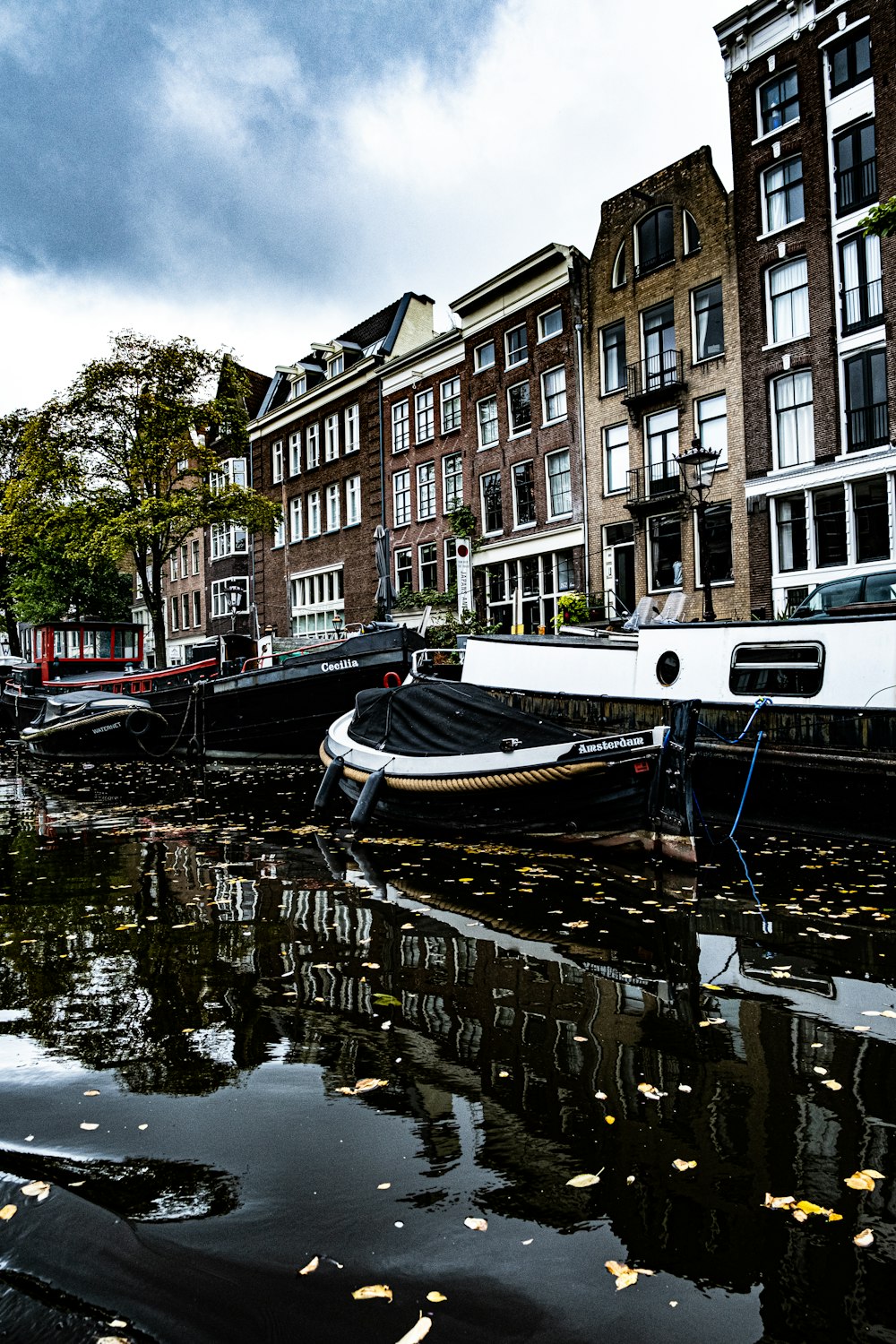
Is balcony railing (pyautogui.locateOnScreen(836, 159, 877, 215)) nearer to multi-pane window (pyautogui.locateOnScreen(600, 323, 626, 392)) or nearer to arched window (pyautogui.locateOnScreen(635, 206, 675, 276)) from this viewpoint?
arched window (pyautogui.locateOnScreen(635, 206, 675, 276))

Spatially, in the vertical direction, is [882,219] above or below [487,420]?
below

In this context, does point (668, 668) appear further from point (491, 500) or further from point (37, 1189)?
point (491, 500)

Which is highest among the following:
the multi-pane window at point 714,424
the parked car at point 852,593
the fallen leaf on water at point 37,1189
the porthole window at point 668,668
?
the multi-pane window at point 714,424

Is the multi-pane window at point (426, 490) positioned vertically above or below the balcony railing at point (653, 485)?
above

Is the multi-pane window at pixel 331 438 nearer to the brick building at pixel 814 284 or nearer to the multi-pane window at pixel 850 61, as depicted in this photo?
the brick building at pixel 814 284

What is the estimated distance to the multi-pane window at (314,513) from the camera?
42.6 metres

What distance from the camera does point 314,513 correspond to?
43.0 metres

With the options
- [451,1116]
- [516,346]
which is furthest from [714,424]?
[451,1116]

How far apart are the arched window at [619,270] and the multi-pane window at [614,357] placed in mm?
1190

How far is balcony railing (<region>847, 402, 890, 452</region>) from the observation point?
21.9 meters

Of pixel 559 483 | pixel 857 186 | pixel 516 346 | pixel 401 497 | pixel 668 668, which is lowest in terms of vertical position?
pixel 668 668

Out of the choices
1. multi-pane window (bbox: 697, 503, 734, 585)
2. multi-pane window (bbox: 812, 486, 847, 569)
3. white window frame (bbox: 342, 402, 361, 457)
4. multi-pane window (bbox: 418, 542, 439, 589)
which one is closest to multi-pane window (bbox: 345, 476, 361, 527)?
white window frame (bbox: 342, 402, 361, 457)

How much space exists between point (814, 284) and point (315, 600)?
25.1 metres

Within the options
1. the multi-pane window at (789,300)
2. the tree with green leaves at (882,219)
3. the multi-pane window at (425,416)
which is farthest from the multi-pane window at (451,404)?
the tree with green leaves at (882,219)
